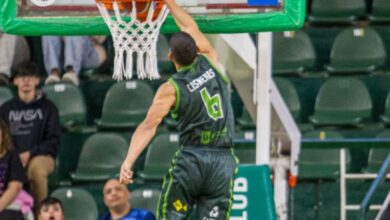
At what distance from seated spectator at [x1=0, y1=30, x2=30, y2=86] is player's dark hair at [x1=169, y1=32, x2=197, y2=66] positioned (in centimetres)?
415

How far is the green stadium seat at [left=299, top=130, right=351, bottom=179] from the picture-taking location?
11383 millimetres

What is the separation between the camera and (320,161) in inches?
458

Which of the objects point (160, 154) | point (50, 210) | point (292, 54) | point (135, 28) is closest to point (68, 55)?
point (160, 154)

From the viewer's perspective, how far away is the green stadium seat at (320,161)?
11383mm

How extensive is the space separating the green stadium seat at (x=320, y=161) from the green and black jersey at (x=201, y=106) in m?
3.17

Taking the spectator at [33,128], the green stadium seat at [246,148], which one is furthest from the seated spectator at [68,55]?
the green stadium seat at [246,148]

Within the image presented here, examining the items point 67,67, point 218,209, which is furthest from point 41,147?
point 218,209

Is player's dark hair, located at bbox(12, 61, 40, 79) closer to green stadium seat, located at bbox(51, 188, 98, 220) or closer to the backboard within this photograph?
green stadium seat, located at bbox(51, 188, 98, 220)

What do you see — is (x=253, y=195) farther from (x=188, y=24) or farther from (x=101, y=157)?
(x=101, y=157)

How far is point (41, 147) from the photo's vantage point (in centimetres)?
1059

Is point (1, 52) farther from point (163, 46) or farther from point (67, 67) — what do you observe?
point (163, 46)

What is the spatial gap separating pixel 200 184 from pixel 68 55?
13.1 ft

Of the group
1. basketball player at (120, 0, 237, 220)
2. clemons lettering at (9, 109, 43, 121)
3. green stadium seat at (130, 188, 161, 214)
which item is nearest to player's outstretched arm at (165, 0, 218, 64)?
basketball player at (120, 0, 237, 220)

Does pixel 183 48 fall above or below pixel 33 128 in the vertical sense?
above
